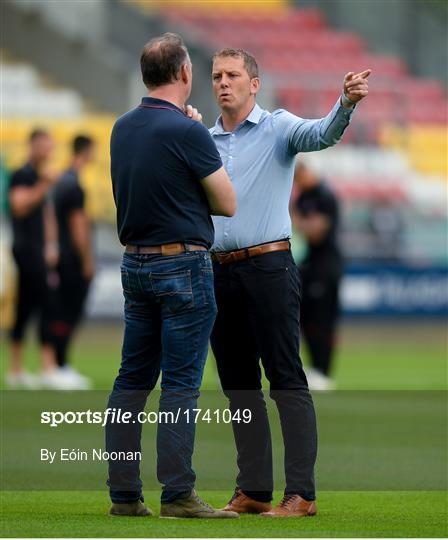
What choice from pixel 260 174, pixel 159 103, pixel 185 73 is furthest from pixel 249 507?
pixel 185 73

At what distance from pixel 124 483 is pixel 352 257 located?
600 inches

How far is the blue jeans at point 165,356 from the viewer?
6195 millimetres

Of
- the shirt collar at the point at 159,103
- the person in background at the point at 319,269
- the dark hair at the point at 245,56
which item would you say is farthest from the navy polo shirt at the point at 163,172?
the person in background at the point at 319,269

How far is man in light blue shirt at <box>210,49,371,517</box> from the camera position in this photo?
657 centimetres

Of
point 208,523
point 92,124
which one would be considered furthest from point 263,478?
point 92,124

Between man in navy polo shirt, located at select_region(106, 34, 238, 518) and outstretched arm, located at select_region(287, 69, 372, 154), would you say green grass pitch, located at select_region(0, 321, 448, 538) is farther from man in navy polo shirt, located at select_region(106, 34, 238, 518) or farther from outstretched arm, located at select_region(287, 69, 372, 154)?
outstretched arm, located at select_region(287, 69, 372, 154)

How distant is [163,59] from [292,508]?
6.76ft

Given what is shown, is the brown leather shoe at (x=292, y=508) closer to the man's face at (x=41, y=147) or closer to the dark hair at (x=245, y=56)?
the dark hair at (x=245, y=56)

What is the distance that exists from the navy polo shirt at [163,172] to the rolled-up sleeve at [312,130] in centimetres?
53

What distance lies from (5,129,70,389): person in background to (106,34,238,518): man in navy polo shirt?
7.04 metres

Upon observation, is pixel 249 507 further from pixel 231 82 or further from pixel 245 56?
pixel 245 56

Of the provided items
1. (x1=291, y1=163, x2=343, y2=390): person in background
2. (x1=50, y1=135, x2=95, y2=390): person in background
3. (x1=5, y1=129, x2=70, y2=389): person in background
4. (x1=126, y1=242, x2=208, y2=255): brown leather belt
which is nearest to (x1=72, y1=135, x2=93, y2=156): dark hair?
(x1=50, y1=135, x2=95, y2=390): person in background

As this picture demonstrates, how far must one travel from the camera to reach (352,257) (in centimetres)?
2136

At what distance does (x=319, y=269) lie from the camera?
13883 mm
